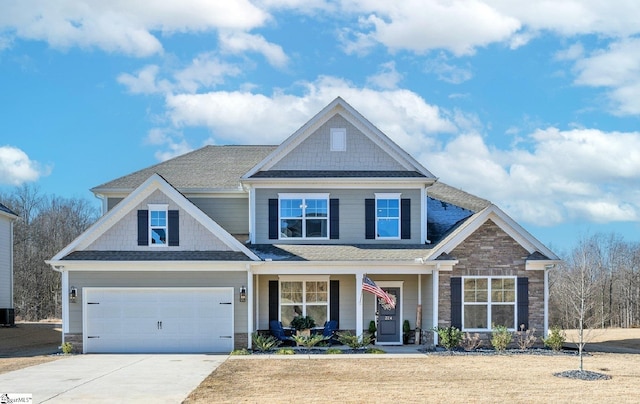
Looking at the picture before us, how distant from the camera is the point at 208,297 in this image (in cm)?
2206

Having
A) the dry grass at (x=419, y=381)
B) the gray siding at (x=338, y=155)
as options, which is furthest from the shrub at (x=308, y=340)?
the gray siding at (x=338, y=155)

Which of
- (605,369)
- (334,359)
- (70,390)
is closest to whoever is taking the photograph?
(70,390)

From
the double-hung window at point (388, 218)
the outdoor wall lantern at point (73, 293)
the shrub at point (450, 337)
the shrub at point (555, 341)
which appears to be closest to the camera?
the shrub at point (450, 337)

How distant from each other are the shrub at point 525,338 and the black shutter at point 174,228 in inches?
445

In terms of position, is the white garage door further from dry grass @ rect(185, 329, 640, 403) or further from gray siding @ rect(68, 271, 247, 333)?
dry grass @ rect(185, 329, 640, 403)

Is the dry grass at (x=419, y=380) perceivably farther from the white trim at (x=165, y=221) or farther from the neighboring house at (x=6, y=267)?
the neighboring house at (x=6, y=267)

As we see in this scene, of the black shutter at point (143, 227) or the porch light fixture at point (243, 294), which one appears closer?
the porch light fixture at point (243, 294)

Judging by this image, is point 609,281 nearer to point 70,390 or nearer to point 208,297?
point 208,297

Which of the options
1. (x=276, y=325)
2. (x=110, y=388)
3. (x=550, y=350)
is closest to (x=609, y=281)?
(x=550, y=350)

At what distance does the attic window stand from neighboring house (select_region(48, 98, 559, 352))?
0.12 ft

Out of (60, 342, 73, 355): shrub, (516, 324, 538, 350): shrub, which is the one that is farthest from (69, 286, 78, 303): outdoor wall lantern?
(516, 324, 538, 350): shrub

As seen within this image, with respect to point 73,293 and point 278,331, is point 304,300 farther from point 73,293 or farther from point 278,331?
point 73,293

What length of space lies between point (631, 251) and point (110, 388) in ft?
170

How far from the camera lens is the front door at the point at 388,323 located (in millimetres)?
23953
